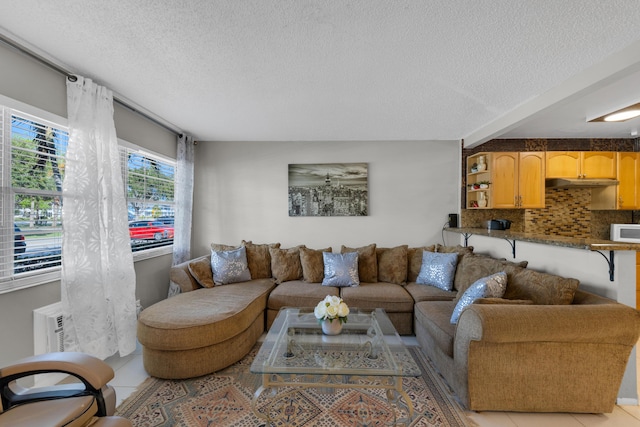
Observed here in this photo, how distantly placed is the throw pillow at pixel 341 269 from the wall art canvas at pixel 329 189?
32.0 inches

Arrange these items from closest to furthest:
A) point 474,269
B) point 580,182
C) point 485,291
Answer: point 485,291
point 474,269
point 580,182

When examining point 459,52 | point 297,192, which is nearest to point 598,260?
point 459,52

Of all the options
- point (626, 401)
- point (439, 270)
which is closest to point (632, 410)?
point (626, 401)

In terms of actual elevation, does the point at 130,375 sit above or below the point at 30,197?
below

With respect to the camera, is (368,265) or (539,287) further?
(368,265)

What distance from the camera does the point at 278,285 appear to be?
325cm

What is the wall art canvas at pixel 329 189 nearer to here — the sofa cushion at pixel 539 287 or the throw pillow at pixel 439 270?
the throw pillow at pixel 439 270

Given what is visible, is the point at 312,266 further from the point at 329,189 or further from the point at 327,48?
the point at 327,48

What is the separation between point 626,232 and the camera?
12.5 feet

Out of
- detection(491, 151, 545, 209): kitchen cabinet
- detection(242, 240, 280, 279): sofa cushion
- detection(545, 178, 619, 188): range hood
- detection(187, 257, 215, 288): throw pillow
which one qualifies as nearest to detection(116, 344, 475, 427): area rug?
detection(187, 257, 215, 288): throw pillow

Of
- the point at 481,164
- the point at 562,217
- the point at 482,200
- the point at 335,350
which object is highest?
the point at 481,164

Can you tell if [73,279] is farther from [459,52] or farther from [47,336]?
[459,52]

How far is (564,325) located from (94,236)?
3429mm

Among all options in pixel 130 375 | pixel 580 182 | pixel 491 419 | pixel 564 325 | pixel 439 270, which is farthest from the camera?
pixel 580 182
